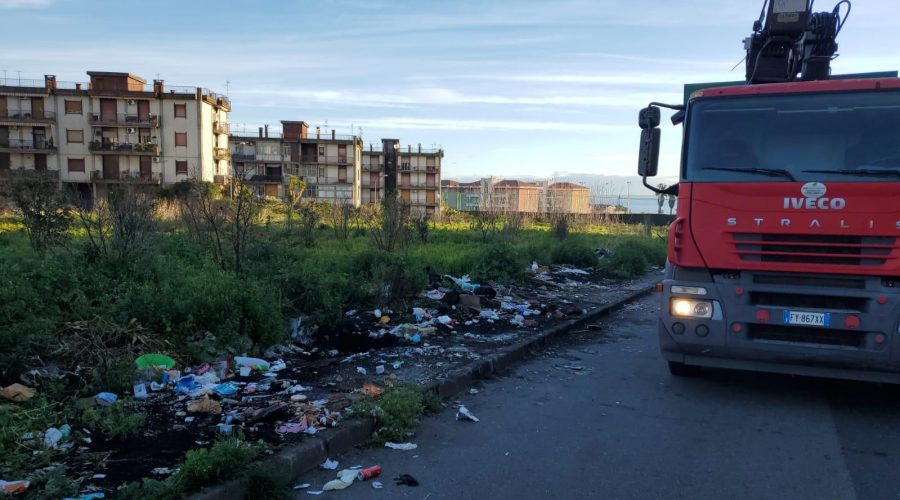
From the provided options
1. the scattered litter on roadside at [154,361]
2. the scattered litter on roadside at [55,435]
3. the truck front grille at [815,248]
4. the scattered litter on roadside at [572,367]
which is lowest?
the scattered litter on roadside at [572,367]

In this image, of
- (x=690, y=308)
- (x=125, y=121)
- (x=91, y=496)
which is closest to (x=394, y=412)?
(x=91, y=496)

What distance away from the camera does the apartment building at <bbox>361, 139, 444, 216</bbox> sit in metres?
95.6

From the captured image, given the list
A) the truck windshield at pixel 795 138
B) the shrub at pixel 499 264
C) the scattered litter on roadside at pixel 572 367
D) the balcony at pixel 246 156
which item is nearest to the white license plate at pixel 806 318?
the truck windshield at pixel 795 138

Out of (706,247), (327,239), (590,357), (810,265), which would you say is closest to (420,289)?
(590,357)

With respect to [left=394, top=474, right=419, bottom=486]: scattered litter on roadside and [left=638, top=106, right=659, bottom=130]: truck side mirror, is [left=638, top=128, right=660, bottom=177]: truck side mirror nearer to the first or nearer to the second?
[left=638, top=106, right=659, bottom=130]: truck side mirror

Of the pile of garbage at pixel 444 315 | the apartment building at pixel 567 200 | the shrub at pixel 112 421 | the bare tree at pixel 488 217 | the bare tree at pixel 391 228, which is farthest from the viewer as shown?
the apartment building at pixel 567 200

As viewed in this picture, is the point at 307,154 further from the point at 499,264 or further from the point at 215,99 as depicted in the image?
the point at 499,264

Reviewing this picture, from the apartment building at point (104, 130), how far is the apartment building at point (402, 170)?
32991 mm

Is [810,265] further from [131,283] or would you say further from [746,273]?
[131,283]

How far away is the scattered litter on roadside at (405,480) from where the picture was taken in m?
4.01

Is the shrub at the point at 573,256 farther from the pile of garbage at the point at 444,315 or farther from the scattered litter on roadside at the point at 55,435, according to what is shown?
the scattered litter on roadside at the point at 55,435

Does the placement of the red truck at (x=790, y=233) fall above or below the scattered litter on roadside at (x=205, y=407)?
above

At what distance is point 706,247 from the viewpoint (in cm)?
582

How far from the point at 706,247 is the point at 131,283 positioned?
20.4ft
